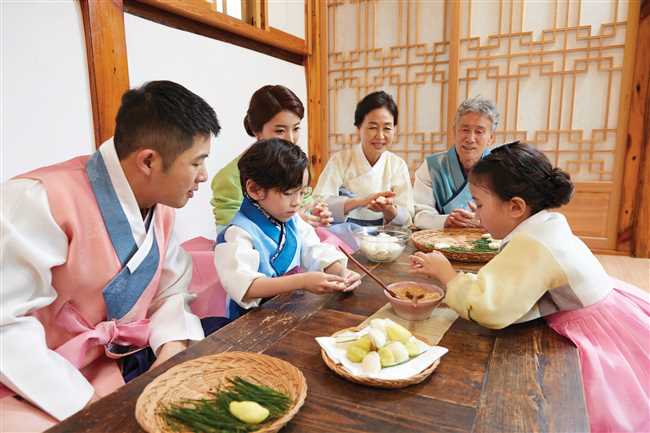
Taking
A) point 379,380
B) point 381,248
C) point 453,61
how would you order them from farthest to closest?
point 453,61 → point 381,248 → point 379,380

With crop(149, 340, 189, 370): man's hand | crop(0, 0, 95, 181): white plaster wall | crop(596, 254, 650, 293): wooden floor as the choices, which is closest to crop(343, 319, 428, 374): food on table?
crop(149, 340, 189, 370): man's hand

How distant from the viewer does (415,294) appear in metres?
1.23

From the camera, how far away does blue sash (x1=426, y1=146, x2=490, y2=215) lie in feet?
8.54

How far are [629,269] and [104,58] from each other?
446cm

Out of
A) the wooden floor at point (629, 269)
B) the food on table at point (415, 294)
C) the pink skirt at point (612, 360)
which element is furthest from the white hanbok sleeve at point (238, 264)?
the wooden floor at point (629, 269)

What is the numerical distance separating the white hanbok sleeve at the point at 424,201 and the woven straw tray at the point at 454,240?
363 millimetres

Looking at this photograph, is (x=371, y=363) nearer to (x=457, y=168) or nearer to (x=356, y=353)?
(x=356, y=353)

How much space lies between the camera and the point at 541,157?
1.37 m

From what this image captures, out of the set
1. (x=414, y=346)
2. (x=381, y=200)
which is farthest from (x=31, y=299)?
(x=381, y=200)

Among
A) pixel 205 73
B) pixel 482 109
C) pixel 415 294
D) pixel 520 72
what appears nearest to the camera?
pixel 415 294

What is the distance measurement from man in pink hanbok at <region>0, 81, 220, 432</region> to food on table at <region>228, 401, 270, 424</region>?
1.84ft

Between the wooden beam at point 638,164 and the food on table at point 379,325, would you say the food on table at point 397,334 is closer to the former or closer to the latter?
the food on table at point 379,325

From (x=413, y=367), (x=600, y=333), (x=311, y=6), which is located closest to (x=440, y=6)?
(x=311, y=6)

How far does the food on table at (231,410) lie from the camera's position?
0.70m
